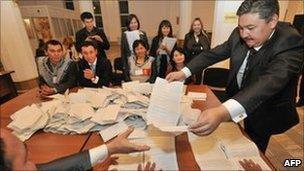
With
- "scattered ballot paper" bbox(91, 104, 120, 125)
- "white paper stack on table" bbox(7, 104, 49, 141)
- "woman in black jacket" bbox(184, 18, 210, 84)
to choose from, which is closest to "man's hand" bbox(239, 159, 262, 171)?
"scattered ballot paper" bbox(91, 104, 120, 125)

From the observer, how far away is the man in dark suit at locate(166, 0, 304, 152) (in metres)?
1.03

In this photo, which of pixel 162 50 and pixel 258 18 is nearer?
pixel 258 18

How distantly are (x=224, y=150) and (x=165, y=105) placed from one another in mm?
388

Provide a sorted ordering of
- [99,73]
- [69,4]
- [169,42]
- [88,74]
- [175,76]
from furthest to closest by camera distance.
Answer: [69,4]
[169,42]
[99,73]
[88,74]
[175,76]

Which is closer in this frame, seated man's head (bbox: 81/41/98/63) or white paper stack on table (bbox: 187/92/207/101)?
white paper stack on table (bbox: 187/92/207/101)

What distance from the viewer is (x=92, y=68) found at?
8.34ft

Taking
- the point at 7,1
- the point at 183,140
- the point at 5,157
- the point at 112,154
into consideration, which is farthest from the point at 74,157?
the point at 7,1

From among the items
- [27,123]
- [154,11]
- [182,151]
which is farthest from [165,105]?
[154,11]

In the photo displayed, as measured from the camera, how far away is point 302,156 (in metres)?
2.26

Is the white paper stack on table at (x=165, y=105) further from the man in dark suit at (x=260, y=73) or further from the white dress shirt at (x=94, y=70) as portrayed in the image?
the white dress shirt at (x=94, y=70)

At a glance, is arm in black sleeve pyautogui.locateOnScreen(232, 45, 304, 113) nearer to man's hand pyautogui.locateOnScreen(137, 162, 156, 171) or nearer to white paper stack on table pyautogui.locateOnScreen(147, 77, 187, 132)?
white paper stack on table pyautogui.locateOnScreen(147, 77, 187, 132)

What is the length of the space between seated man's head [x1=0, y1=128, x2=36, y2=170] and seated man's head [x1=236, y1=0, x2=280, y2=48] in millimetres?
1220

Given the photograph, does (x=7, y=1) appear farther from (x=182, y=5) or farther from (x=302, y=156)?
(x=302, y=156)

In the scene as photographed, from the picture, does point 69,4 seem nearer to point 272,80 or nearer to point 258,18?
point 258,18
